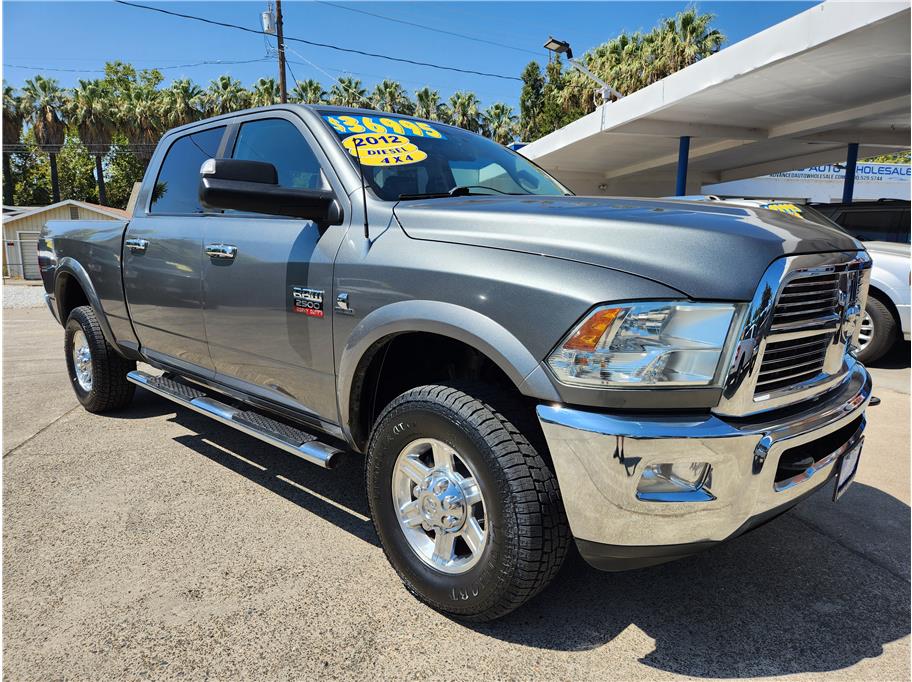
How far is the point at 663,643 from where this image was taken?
2.20 m

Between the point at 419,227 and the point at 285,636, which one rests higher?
the point at 419,227

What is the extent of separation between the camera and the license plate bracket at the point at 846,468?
2287 mm

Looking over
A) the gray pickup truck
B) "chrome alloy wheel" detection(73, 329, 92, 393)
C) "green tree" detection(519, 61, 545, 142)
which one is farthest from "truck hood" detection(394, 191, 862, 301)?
"green tree" detection(519, 61, 545, 142)

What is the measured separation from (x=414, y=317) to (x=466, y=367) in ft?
1.51

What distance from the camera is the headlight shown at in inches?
70.4

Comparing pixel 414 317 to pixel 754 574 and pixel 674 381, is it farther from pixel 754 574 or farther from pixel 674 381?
pixel 754 574

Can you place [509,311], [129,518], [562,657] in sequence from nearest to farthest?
[509,311] < [562,657] < [129,518]

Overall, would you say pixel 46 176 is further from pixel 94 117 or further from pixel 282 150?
pixel 282 150

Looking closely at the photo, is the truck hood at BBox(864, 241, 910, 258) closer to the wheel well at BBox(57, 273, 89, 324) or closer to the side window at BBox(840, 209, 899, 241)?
the side window at BBox(840, 209, 899, 241)

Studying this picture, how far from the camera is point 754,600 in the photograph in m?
2.45

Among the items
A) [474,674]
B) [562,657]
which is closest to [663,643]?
[562,657]

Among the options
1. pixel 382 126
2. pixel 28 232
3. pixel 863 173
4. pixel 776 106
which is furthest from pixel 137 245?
pixel 863 173

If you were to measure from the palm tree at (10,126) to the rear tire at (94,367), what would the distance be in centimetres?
4264

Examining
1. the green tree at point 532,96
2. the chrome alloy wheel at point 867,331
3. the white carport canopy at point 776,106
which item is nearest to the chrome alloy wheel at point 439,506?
the chrome alloy wheel at point 867,331
